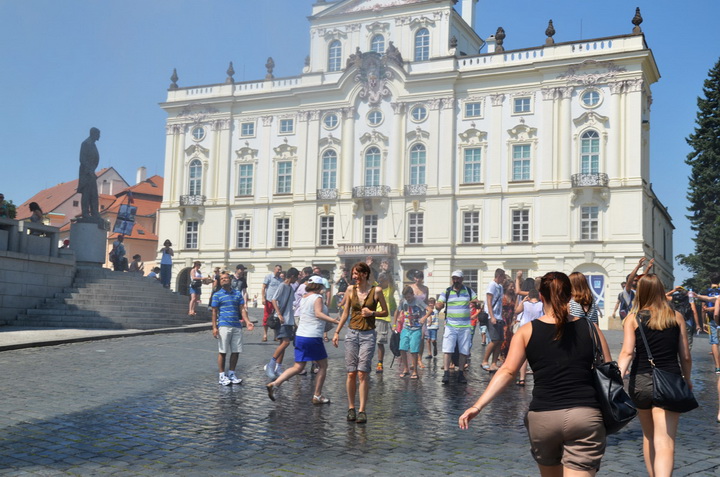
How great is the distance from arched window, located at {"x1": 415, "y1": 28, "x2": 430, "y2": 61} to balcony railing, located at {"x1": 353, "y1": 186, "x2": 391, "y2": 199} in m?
9.11

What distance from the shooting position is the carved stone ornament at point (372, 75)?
49.2 meters

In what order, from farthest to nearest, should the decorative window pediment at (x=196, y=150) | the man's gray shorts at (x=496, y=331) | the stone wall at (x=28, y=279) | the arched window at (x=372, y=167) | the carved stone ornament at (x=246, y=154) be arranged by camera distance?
the decorative window pediment at (x=196, y=150) < the carved stone ornament at (x=246, y=154) < the arched window at (x=372, y=167) < the stone wall at (x=28, y=279) < the man's gray shorts at (x=496, y=331)

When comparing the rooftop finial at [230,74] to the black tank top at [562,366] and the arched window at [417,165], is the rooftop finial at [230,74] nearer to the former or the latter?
the arched window at [417,165]

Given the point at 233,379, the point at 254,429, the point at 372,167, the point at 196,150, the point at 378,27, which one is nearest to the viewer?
the point at 254,429

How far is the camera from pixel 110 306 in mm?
22234

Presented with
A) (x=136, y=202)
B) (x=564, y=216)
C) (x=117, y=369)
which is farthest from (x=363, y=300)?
(x=136, y=202)

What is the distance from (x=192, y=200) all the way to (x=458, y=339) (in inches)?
1705

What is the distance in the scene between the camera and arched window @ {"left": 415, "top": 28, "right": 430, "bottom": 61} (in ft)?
163

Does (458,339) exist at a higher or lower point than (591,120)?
lower

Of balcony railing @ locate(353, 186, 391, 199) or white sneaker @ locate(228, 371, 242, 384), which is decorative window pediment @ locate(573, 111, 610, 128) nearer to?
balcony railing @ locate(353, 186, 391, 199)

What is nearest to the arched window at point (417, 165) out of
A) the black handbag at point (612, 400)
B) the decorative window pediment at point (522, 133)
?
the decorative window pediment at point (522, 133)

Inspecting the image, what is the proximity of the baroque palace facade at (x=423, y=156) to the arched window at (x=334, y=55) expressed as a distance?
96 mm

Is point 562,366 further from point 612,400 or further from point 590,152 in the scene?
point 590,152

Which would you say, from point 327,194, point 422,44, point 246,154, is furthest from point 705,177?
point 246,154
